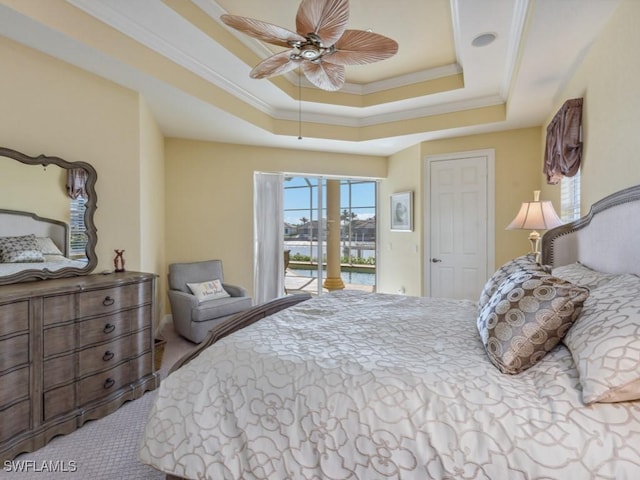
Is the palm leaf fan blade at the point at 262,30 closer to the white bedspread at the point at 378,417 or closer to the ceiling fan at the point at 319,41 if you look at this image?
the ceiling fan at the point at 319,41

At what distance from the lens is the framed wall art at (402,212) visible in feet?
15.7

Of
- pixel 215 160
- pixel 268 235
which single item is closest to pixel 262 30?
pixel 215 160

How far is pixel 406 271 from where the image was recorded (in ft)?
16.3

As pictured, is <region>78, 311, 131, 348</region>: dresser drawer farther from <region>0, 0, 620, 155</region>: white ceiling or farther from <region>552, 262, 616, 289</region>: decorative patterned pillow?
<region>552, 262, 616, 289</region>: decorative patterned pillow

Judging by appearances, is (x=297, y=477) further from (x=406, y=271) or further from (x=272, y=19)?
(x=406, y=271)

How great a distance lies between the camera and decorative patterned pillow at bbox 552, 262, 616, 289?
1.67m

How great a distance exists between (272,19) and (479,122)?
254cm

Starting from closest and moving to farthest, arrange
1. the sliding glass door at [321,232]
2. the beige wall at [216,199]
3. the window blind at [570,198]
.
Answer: the window blind at [570,198] < the beige wall at [216,199] < the sliding glass door at [321,232]

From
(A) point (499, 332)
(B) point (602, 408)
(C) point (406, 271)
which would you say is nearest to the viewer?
(B) point (602, 408)

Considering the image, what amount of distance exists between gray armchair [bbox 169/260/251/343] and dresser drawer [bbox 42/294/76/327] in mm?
1482

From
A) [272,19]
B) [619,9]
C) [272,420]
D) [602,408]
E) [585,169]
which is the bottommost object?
[272,420]

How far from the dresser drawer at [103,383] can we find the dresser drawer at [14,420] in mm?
277

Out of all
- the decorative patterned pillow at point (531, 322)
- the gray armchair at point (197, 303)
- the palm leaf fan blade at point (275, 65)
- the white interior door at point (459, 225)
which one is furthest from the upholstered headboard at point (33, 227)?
the white interior door at point (459, 225)

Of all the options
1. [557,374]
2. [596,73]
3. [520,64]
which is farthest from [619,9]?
[557,374]
